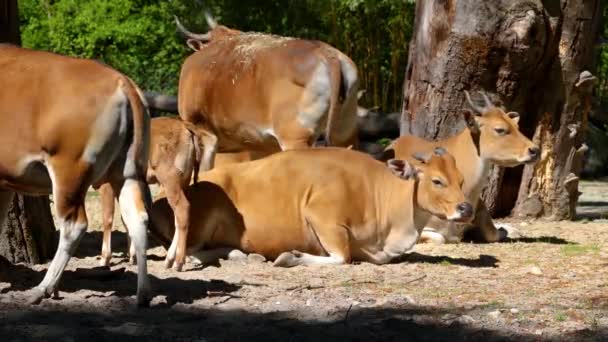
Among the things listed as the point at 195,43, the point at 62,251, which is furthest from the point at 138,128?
the point at 195,43

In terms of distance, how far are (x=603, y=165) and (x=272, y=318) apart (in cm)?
1396

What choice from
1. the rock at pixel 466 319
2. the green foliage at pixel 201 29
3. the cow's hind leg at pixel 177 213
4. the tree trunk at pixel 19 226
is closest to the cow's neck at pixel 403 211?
the cow's hind leg at pixel 177 213

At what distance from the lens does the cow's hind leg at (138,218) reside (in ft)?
22.6

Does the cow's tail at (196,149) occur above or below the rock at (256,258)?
above

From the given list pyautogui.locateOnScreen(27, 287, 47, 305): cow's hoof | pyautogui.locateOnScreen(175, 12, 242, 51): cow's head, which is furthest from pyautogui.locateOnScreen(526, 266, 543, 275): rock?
pyautogui.locateOnScreen(175, 12, 242, 51): cow's head

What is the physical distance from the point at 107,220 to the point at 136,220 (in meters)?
2.09

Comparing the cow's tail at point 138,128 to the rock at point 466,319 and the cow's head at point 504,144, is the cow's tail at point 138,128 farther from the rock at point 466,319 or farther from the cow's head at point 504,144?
the cow's head at point 504,144

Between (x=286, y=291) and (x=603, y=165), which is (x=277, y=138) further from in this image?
(x=603, y=165)

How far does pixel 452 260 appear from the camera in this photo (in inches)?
365

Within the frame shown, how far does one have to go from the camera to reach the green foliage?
2012 cm

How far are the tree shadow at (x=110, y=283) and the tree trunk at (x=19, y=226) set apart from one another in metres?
0.49

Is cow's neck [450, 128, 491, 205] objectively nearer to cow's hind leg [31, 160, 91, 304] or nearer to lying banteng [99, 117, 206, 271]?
lying banteng [99, 117, 206, 271]

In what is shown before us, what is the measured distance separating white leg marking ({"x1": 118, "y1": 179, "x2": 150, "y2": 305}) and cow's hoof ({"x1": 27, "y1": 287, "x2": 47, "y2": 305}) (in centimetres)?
51

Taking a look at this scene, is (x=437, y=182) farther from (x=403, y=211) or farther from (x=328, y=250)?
(x=328, y=250)
